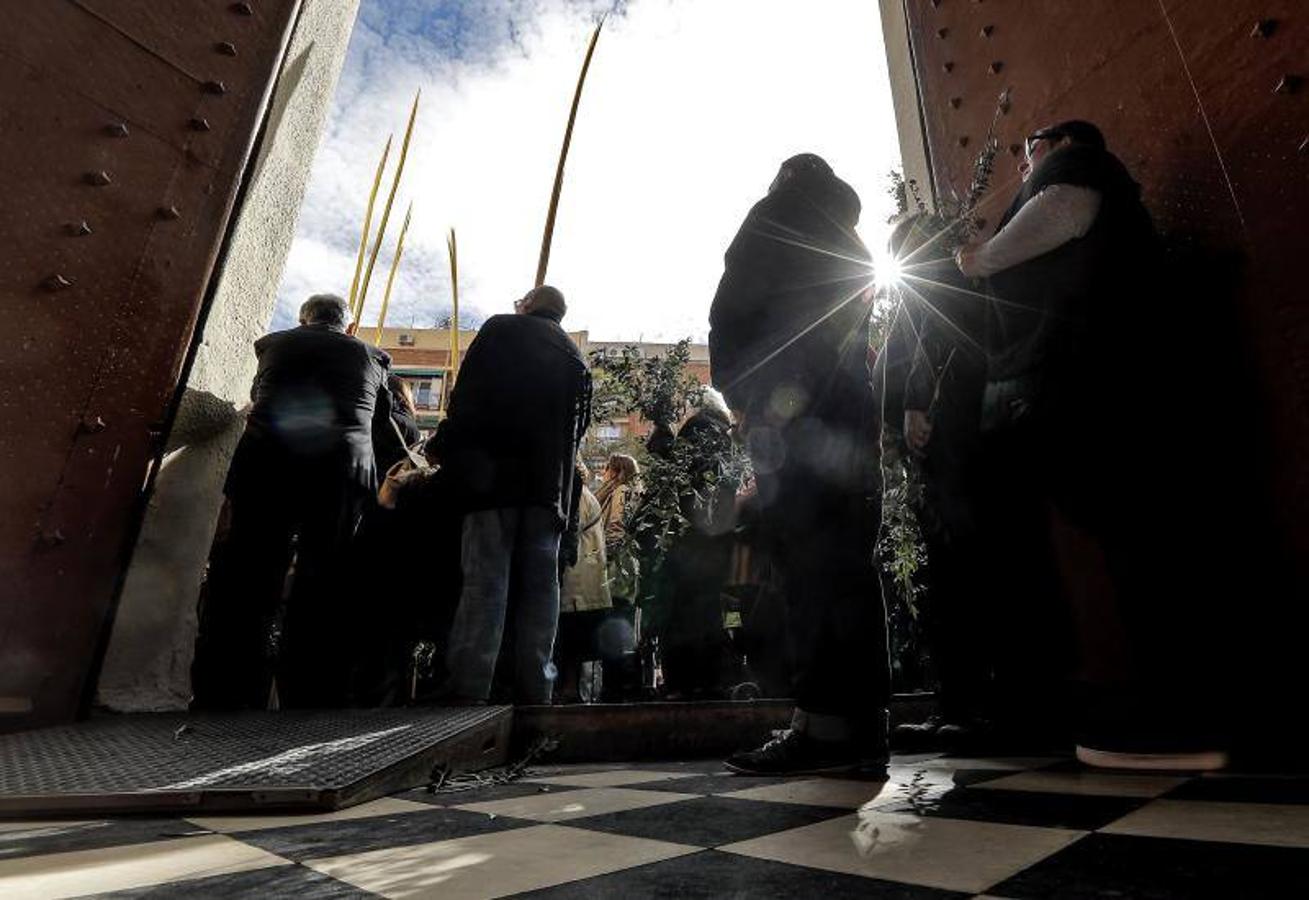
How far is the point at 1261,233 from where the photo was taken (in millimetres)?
1701

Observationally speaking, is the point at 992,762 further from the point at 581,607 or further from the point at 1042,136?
the point at 581,607

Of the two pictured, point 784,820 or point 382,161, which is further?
point 382,161

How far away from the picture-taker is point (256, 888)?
0.79 metres

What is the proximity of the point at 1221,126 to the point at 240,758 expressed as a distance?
2.94m

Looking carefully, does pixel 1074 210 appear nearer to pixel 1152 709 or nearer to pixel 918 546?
pixel 1152 709

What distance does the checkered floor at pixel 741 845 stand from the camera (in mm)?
744

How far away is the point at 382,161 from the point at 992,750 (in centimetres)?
691

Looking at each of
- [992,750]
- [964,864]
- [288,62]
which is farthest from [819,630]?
[288,62]

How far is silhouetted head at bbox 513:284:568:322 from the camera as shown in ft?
10.7

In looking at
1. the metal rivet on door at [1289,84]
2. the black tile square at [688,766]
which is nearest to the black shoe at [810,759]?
the black tile square at [688,766]

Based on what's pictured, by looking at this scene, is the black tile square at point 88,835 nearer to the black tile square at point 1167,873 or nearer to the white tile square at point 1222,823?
the black tile square at point 1167,873

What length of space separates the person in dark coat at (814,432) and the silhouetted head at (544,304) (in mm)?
1448

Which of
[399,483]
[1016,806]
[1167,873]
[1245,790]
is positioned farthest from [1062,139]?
[399,483]

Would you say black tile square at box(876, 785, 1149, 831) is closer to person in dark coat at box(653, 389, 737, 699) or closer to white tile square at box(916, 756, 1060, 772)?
white tile square at box(916, 756, 1060, 772)
